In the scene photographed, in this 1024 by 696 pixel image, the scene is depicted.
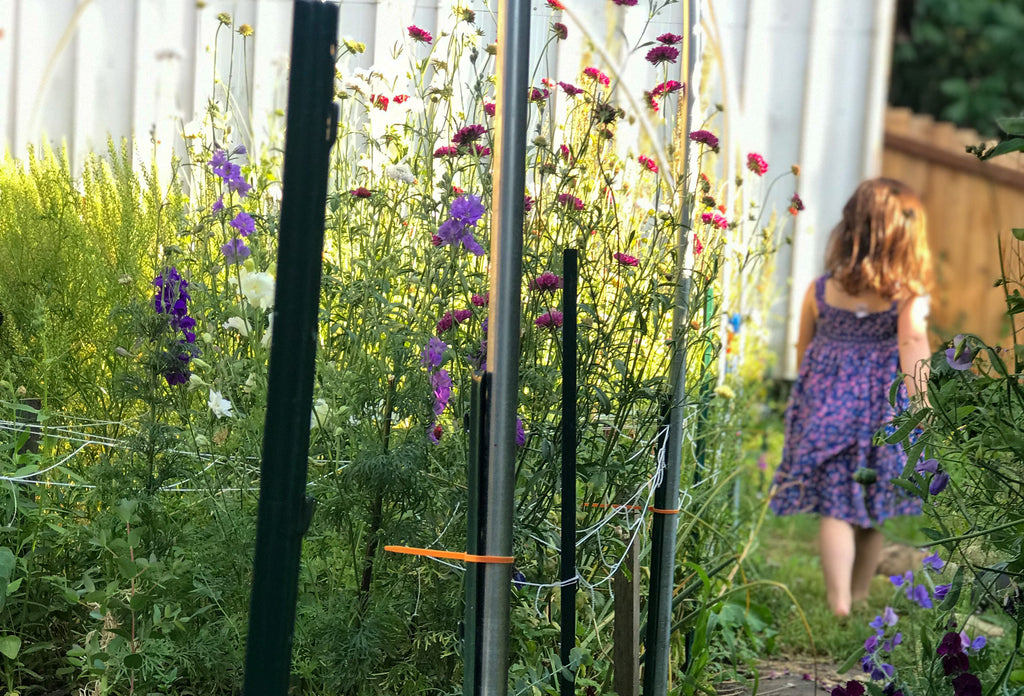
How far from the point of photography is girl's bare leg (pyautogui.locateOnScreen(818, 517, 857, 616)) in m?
3.70

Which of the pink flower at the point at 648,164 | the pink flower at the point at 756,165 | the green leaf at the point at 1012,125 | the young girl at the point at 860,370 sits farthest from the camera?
the young girl at the point at 860,370

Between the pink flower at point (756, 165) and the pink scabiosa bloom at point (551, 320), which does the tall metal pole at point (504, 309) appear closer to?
the pink scabiosa bloom at point (551, 320)

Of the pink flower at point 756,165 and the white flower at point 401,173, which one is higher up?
the pink flower at point 756,165

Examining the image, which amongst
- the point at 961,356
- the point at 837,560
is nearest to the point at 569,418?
the point at 961,356

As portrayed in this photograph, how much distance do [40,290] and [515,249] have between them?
1147mm

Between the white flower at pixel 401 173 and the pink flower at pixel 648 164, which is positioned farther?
the pink flower at pixel 648 164

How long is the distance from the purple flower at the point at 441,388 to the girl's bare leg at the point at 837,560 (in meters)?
2.26

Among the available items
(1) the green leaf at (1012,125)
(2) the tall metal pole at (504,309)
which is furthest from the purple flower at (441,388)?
(1) the green leaf at (1012,125)

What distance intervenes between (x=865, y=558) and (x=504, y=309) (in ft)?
9.51

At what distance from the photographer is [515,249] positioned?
1.56 meters

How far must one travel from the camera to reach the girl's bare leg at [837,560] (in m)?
3.70

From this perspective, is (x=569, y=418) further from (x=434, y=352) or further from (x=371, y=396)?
(x=371, y=396)

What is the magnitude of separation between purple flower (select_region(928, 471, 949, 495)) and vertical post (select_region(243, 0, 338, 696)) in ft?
3.39

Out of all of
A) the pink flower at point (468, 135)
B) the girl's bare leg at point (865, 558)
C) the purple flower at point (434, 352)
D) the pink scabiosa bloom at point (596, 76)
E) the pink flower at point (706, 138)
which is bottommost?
the girl's bare leg at point (865, 558)
